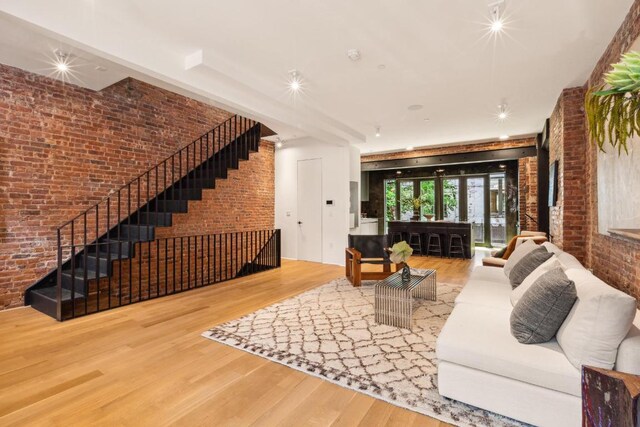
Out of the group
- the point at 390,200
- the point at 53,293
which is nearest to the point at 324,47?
the point at 53,293

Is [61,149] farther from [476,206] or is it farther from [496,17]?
[476,206]

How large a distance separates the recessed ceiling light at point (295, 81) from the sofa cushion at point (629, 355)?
3727 mm

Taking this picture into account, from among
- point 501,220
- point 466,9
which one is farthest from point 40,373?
point 501,220

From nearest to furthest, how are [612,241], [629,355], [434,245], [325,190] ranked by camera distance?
[629,355], [612,241], [325,190], [434,245]

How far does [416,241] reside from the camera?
27.5 ft

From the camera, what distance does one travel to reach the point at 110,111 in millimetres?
4742

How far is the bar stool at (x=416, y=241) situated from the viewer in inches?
326

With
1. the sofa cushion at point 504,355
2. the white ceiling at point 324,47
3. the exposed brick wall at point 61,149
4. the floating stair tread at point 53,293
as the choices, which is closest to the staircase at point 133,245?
the floating stair tread at point 53,293

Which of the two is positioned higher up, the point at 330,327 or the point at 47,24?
the point at 47,24

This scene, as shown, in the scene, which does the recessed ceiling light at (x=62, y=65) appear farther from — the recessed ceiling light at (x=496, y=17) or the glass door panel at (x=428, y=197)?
the glass door panel at (x=428, y=197)

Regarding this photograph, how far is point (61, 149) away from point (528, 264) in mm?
5912

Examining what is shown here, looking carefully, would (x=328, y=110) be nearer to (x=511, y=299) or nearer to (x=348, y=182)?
(x=348, y=182)

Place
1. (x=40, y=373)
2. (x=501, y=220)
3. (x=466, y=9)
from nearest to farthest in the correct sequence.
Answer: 1. (x=40, y=373)
2. (x=466, y=9)
3. (x=501, y=220)

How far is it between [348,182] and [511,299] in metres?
4.61
